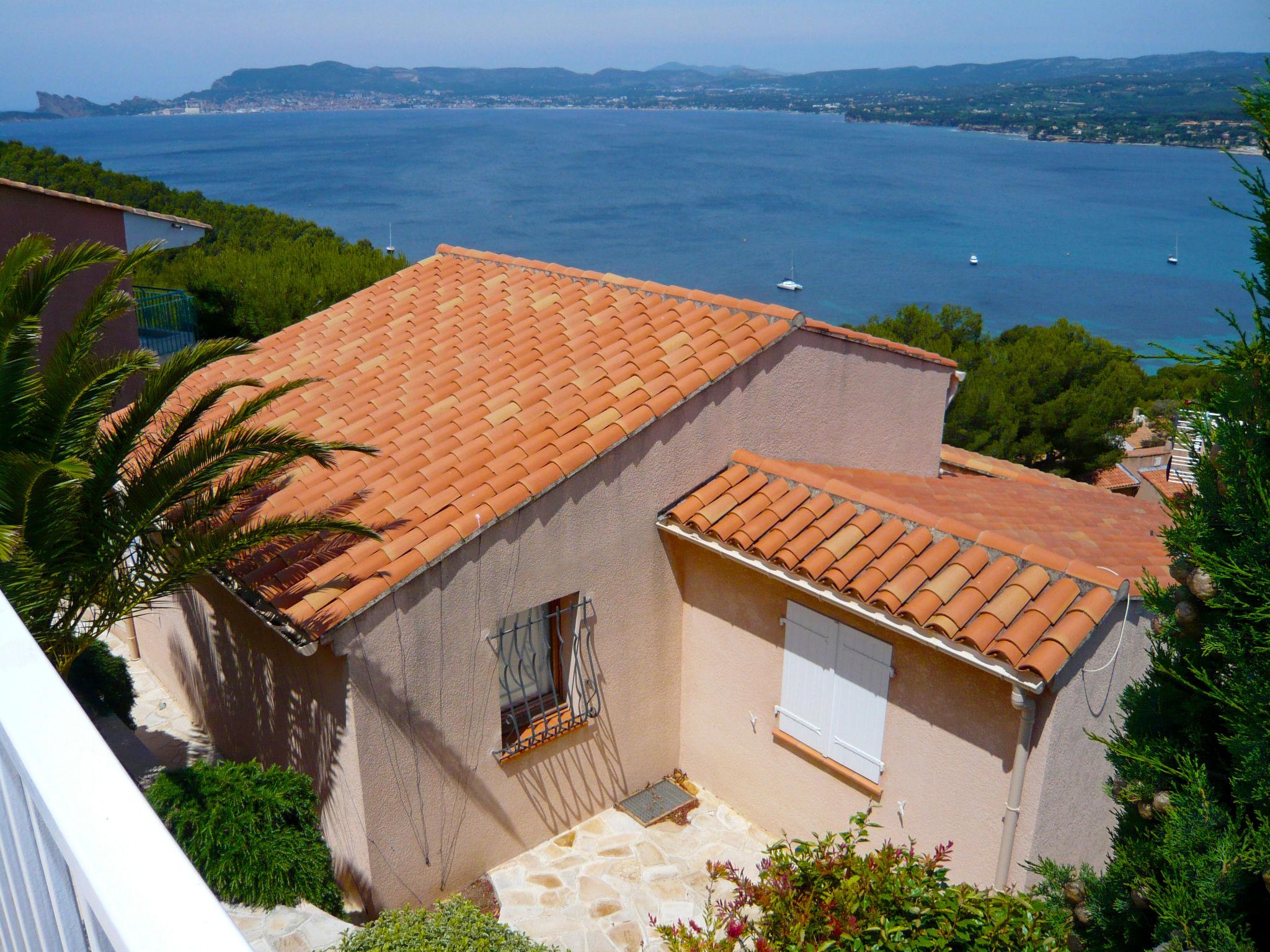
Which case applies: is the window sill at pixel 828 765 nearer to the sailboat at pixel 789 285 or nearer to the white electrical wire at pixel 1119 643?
the white electrical wire at pixel 1119 643

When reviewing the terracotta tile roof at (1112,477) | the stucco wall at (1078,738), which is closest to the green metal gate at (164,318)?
the stucco wall at (1078,738)

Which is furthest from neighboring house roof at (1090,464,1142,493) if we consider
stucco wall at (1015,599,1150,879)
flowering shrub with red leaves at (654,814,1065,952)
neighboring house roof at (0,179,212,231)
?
flowering shrub with red leaves at (654,814,1065,952)

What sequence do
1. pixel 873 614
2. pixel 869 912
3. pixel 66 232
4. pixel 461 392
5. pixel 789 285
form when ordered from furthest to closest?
pixel 789 285
pixel 66 232
pixel 461 392
pixel 873 614
pixel 869 912

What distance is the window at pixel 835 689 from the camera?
8.26 meters

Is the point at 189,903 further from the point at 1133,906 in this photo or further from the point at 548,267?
the point at 548,267

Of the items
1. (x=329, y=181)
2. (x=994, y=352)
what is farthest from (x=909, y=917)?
(x=329, y=181)

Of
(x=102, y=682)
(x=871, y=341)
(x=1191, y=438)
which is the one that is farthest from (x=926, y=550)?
(x=102, y=682)

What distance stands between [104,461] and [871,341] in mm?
7727

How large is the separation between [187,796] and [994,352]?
1119 inches

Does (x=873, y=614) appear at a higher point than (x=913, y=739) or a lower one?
higher

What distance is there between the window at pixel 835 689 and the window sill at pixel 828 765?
0.10 feet

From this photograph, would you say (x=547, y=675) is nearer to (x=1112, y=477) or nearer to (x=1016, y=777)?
(x=1016, y=777)

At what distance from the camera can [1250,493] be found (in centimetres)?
403

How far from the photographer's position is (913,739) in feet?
26.4
